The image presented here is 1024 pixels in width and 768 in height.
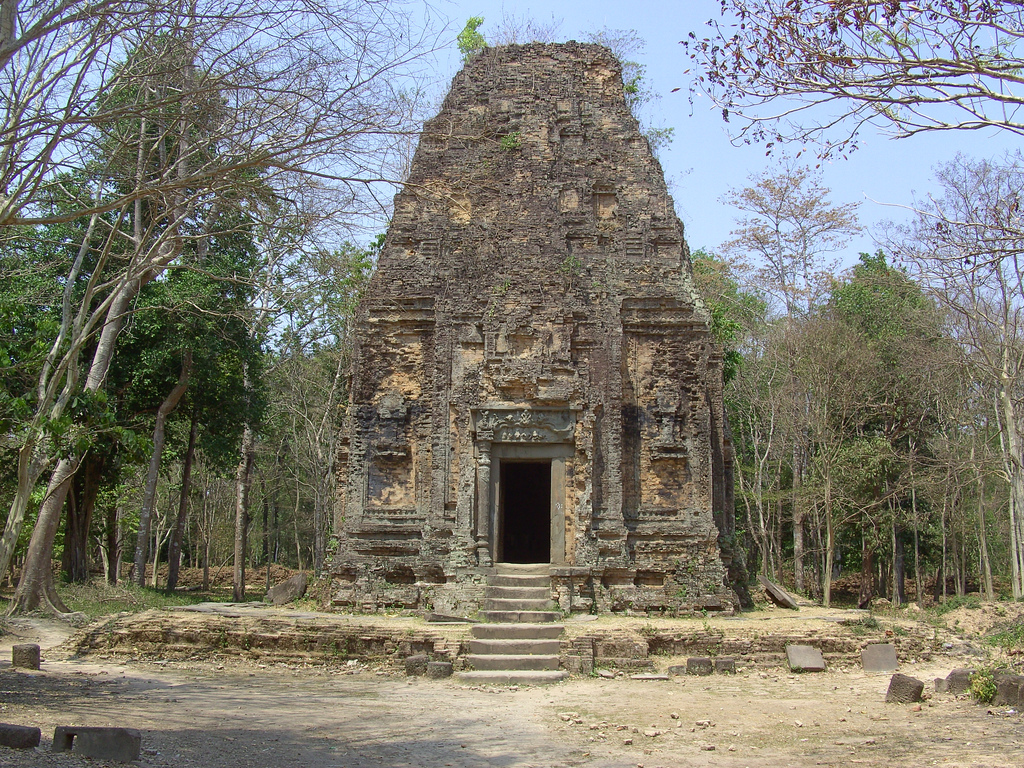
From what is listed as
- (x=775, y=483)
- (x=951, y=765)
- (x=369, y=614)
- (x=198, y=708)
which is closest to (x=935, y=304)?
(x=775, y=483)

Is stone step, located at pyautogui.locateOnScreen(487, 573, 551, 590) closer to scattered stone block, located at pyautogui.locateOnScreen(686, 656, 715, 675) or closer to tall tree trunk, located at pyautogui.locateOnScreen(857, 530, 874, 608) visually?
scattered stone block, located at pyautogui.locateOnScreen(686, 656, 715, 675)

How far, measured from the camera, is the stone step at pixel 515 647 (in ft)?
40.8

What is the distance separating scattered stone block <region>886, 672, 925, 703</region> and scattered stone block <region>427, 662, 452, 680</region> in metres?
5.47

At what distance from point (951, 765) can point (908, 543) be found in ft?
82.3

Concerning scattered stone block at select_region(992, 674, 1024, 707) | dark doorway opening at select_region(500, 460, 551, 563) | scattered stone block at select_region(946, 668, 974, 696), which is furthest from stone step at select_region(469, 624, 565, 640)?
dark doorway opening at select_region(500, 460, 551, 563)

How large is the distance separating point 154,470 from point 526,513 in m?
9.11

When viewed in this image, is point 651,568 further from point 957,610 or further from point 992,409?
point 992,409

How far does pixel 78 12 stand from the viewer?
7219 millimetres

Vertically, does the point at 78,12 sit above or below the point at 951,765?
above

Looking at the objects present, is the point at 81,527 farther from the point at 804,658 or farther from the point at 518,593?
the point at 804,658

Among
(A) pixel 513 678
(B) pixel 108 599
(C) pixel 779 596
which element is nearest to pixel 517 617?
(A) pixel 513 678

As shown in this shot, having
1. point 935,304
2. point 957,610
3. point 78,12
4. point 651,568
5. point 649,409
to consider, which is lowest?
point 957,610

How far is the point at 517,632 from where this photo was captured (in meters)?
13.1

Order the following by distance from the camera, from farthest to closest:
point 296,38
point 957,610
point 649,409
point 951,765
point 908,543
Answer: point 908,543, point 957,610, point 649,409, point 296,38, point 951,765
